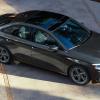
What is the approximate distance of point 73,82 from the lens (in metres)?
10.9

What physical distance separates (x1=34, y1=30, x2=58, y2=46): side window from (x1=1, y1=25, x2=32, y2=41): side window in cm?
25

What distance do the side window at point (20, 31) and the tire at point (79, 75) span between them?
5.61 ft

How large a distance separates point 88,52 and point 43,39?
4.70ft

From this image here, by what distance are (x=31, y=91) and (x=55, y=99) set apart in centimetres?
84

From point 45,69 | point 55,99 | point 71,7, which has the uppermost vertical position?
point 71,7

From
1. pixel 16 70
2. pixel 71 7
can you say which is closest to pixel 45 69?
pixel 16 70

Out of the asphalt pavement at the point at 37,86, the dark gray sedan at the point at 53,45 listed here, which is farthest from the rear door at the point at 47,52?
the asphalt pavement at the point at 37,86

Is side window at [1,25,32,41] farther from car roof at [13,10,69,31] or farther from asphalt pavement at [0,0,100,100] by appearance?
asphalt pavement at [0,0,100,100]

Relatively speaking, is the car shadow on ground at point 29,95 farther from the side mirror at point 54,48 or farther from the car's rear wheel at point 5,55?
the car's rear wheel at point 5,55

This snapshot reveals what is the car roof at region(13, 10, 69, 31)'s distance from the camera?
Answer: 36.7 feet

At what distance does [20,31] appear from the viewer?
11.5 metres

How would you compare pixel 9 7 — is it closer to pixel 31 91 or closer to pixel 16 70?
pixel 16 70

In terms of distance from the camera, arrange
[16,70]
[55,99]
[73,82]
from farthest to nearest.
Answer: [16,70]
[73,82]
[55,99]

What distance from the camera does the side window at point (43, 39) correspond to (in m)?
10.9
